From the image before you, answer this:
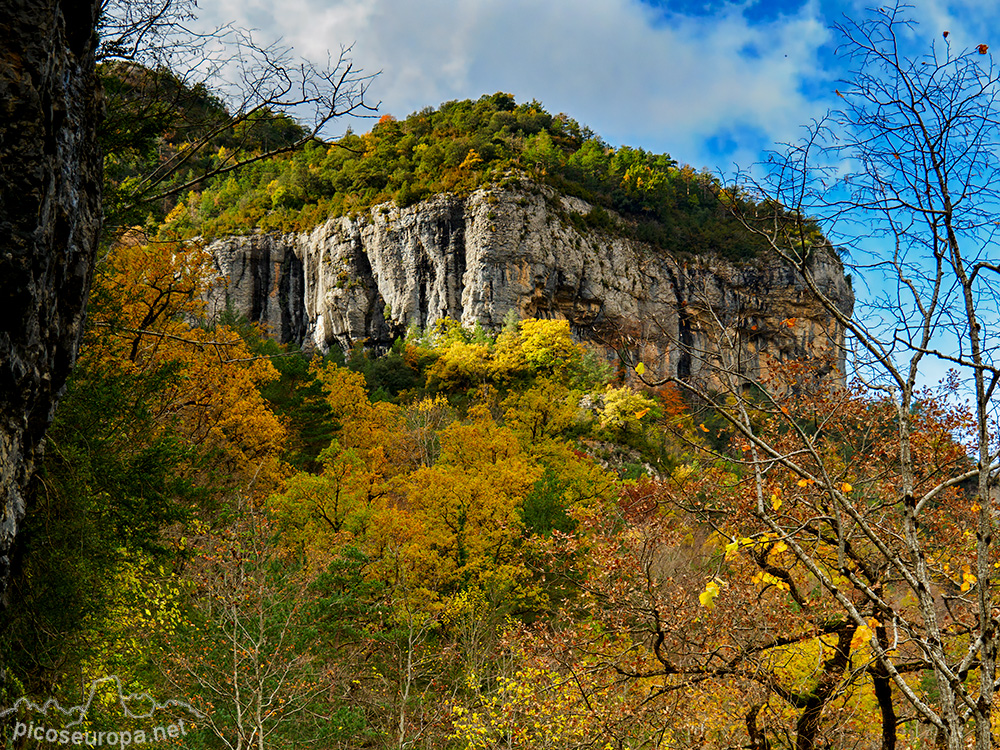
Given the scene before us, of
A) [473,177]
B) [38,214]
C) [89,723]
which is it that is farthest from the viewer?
[473,177]

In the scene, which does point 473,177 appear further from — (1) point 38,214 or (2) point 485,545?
(1) point 38,214

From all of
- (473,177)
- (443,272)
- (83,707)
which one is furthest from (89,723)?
(473,177)

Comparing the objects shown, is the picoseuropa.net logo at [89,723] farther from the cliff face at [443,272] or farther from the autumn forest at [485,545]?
the cliff face at [443,272]

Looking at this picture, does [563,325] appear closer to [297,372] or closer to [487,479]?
[297,372]

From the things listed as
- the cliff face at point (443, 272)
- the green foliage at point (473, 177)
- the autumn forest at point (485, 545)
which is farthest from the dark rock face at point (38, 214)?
the green foliage at point (473, 177)

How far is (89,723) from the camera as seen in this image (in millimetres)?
6977

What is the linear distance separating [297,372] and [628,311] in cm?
3142

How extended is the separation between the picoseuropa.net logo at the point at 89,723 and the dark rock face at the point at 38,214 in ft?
7.05

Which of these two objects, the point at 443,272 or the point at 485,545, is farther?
the point at 443,272

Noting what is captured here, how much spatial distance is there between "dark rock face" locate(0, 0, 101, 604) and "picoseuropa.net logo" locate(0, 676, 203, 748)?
7.05 ft

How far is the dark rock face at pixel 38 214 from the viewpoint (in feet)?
13.0

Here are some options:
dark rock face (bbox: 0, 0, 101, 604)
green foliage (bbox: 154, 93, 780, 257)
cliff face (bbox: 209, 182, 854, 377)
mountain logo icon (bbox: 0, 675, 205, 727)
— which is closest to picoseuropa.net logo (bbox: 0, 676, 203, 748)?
mountain logo icon (bbox: 0, 675, 205, 727)

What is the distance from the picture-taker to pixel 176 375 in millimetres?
10992

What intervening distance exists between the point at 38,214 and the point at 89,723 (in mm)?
5526
